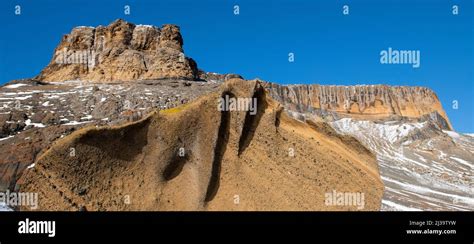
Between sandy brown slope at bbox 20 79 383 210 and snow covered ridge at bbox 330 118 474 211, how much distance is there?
1412 inches

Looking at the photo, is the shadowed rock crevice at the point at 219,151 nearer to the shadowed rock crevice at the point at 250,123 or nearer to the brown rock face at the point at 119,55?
the shadowed rock crevice at the point at 250,123

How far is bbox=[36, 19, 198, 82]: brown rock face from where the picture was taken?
94.6m

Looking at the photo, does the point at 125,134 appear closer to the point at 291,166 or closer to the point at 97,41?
the point at 291,166

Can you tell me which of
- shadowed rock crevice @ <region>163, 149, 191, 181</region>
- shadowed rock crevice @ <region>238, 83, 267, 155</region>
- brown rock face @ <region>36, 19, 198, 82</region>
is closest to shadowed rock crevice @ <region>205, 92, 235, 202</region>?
shadowed rock crevice @ <region>238, 83, 267, 155</region>

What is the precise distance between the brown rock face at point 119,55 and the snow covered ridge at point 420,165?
32899 mm

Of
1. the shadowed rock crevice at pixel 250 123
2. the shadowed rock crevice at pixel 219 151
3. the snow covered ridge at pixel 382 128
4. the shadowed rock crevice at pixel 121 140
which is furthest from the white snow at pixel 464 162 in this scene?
the shadowed rock crevice at pixel 121 140

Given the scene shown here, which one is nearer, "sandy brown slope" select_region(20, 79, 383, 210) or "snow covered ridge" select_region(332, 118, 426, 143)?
"sandy brown slope" select_region(20, 79, 383, 210)

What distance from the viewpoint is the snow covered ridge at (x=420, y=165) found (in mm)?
70312

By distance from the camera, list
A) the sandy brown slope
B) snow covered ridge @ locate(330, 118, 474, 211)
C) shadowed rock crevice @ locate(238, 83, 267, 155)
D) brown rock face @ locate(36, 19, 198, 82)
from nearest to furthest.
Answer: the sandy brown slope < shadowed rock crevice @ locate(238, 83, 267, 155) < snow covered ridge @ locate(330, 118, 474, 211) < brown rock face @ locate(36, 19, 198, 82)

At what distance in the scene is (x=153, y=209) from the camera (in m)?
16.0

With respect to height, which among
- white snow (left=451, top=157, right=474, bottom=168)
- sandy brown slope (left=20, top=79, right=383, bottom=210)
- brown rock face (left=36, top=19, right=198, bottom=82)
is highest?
brown rock face (left=36, top=19, right=198, bottom=82)

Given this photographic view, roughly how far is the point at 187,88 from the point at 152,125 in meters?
61.3
